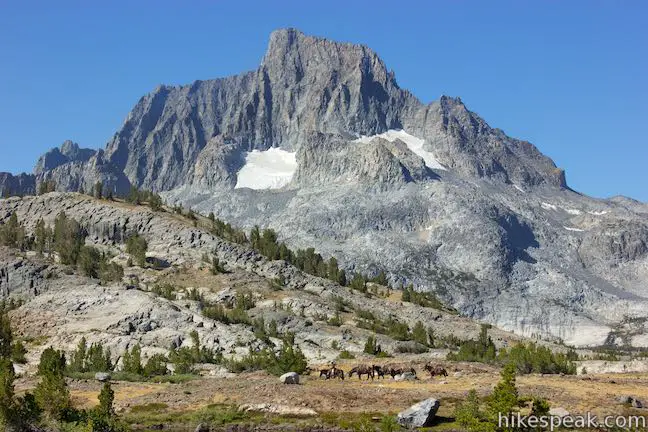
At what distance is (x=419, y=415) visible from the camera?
4603 centimetres

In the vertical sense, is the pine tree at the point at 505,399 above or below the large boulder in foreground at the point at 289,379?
above

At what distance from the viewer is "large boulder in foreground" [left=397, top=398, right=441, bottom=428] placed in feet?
150

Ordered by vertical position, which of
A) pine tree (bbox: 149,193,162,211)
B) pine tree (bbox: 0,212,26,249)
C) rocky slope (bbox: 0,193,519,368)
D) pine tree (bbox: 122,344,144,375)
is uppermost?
pine tree (bbox: 149,193,162,211)

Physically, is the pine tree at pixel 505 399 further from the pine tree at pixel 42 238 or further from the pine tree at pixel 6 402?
the pine tree at pixel 42 238

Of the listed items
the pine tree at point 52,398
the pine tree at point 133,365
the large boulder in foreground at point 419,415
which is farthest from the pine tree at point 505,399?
the pine tree at point 133,365

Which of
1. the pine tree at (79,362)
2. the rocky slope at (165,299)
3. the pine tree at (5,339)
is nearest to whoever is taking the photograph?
the pine tree at (79,362)

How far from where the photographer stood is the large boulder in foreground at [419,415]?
45.8 meters

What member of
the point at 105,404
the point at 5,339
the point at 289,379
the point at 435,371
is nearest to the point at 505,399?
the point at 105,404

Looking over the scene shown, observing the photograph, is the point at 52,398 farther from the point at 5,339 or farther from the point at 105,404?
the point at 5,339

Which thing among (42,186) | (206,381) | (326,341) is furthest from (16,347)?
(42,186)

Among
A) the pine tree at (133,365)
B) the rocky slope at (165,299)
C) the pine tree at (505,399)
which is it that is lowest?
the pine tree at (133,365)

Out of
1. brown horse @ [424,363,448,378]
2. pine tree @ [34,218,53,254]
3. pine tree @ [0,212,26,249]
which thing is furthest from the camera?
pine tree @ [0,212,26,249]

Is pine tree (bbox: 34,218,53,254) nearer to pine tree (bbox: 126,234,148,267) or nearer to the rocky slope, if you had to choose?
the rocky slope

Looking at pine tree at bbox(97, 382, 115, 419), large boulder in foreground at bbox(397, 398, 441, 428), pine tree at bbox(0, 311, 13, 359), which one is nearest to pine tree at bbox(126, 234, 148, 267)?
pine tree at bbox(0, 311, 13, 359)
